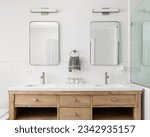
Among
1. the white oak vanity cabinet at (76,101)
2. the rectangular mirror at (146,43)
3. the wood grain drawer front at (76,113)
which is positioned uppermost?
the rectangular mirror at (146,43)

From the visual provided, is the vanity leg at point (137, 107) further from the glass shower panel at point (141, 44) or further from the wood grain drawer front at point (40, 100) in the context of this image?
the wood grain drawer front at point (40, 100)

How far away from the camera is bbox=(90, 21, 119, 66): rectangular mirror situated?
3.07m

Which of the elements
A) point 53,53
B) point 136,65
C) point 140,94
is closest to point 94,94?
point 140,94

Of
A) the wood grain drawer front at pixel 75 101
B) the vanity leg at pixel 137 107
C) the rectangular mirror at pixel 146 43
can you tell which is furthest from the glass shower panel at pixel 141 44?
the wood grain drawer front at pixel 75 101

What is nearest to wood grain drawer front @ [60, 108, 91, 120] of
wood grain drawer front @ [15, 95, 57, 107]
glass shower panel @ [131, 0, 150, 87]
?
wood grain drawer front @ [15, 95, 57, 107]

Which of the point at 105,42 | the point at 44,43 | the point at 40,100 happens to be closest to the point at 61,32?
the point at 44,43

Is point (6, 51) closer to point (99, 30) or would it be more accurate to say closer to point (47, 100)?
point (47, 100)

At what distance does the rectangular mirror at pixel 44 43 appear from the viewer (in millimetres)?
3072

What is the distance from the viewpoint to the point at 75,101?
101 inches

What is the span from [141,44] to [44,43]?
4.43 feet

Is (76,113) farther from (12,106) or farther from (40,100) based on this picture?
(12,106)

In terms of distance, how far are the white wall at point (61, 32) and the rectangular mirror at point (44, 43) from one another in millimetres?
73

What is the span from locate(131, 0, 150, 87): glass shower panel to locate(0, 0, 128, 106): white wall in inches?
7.0

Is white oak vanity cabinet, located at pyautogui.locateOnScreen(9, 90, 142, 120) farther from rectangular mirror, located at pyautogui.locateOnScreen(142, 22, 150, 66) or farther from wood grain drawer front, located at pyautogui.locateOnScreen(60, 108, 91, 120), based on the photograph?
rectangular mirror, located at pyautogui.locateOnScreen(142, 22, 150, 66)
